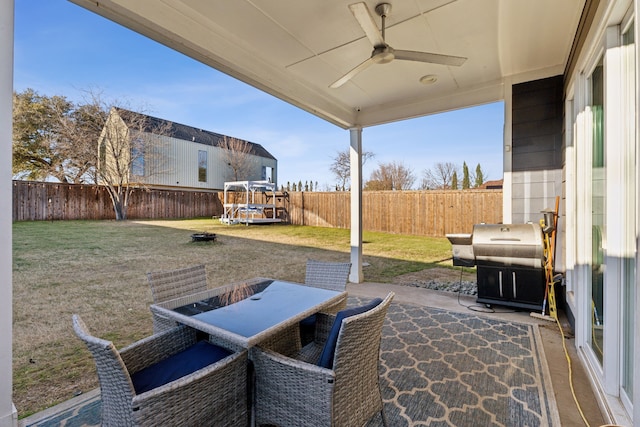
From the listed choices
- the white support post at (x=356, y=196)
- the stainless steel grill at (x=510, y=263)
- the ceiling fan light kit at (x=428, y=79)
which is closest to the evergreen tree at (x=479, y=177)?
the white support post at (x=356, y=196)

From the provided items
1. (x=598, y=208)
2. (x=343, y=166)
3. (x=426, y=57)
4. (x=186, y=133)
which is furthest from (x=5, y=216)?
(x=186, y=133)

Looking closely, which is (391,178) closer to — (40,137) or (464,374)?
(464,374)

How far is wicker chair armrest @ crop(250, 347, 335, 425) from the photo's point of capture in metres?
1.30

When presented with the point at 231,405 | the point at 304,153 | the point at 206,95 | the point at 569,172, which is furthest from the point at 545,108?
the point at 304,153

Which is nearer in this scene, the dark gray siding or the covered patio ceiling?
the covered patio ceiling

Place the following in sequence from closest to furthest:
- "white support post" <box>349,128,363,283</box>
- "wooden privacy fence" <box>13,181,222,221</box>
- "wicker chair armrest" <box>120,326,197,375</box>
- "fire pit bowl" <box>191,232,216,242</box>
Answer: "wicker chair armrest" <box>120,326,197,375</box>
"white support post" <box>349,128,363,283</box>
"fire pit bowl" <box>191,232,216,242</box>
"wooden privacy fence" <box>13,181,222,221</box>

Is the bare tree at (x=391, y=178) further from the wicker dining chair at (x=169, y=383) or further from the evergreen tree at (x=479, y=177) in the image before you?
the wicker dining chair at (x=169, y=383)

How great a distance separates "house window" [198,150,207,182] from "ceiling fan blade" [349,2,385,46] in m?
19.4

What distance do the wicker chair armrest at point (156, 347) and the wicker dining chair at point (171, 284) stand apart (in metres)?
0.15

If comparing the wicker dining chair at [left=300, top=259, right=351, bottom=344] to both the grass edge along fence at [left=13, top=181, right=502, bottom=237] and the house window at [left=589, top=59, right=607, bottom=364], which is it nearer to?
the house window at [left=589, top=59, right=607, bottom=364]

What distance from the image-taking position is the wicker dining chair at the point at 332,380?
129 cm

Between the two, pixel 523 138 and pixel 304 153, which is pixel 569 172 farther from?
pixel 304 153

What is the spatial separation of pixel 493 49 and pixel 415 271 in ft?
13.1

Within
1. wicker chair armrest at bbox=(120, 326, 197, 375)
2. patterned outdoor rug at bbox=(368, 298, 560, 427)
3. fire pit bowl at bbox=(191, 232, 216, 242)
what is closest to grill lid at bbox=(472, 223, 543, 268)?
patterned outdoor rug at bbox=(368, 298, 560, 427)
